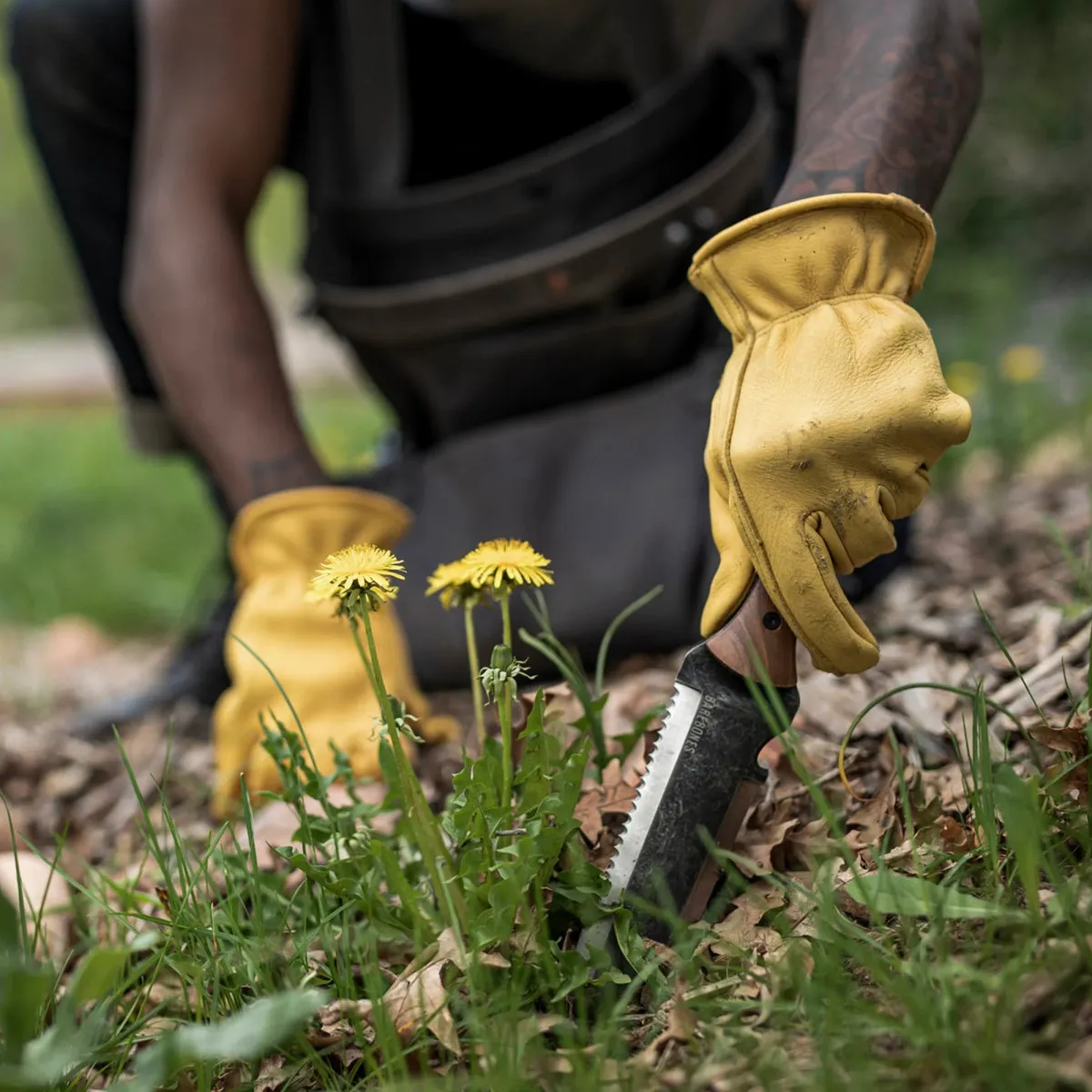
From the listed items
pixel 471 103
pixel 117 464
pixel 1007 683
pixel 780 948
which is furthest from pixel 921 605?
pixel 117 464

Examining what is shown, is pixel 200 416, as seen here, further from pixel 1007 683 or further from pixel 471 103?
pixel 1007 683

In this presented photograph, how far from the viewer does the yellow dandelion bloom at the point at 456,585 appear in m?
1.01

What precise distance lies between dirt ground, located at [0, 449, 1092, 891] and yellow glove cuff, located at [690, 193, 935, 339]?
1.16 ft

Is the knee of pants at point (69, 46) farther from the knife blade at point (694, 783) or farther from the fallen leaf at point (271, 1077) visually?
the fallen leaf at point (271, 1077)

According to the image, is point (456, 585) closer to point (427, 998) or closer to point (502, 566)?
point (502, 566)

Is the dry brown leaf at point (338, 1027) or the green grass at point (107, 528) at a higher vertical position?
the dry brown leaf at point (338, 1027)

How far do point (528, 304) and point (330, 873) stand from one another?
1290mm

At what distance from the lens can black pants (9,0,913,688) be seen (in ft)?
6.22

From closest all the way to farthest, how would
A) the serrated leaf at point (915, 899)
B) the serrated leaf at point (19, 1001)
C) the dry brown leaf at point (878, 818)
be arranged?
the serrated leaf at point (19, 1001) → the serrated leaf at point (915, 899) → the dry brown leaf at point (878, 818)

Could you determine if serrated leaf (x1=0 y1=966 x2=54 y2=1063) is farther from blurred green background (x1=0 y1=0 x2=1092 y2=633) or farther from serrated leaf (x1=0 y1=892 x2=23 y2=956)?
blurred green background (x1=0 y1=0 x2=1092 y2=633)

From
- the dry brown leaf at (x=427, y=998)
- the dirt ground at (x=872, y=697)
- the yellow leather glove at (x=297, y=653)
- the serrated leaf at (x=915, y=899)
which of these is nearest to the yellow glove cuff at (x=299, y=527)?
the yellow leather glove at (x=297, y=653)

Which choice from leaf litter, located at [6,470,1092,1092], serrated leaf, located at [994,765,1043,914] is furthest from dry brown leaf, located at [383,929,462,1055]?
serrated leaf, located at [994,765,1043,914]

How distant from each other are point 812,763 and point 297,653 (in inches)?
30.1

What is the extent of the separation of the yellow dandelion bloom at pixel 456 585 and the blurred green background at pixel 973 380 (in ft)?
6.04
